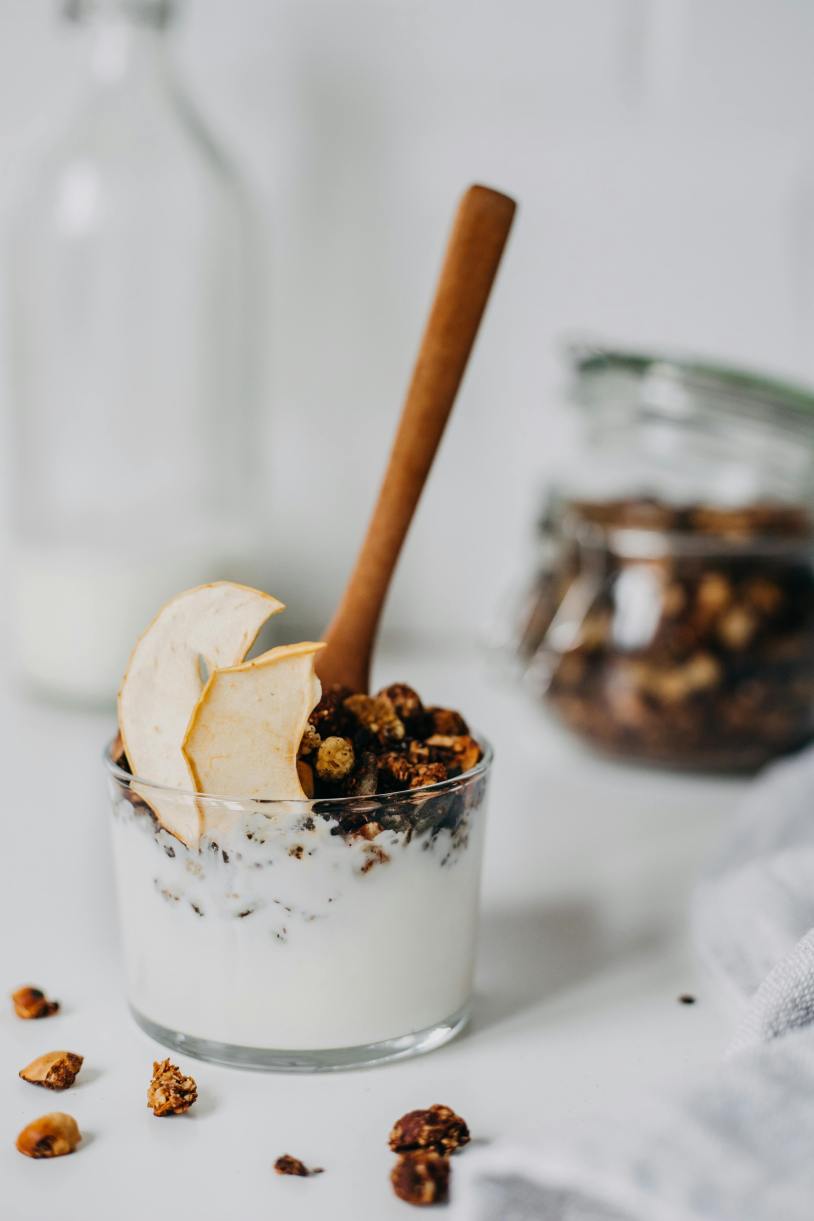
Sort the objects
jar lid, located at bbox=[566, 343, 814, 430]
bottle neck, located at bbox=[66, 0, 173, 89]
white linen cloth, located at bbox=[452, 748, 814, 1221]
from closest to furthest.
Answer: white linen cloth, located at bbox=[452, 748, 814, 1221] < jar lid, located at bbox=[566, 343, 814, 430] < bottle neck, located at bbox=[66, 0, 173, 89]

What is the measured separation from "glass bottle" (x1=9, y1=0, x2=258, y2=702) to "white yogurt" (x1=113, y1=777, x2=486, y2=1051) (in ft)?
1.64

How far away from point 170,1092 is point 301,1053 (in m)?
0.05

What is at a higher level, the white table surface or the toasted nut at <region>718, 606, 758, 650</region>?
the toasted nut at <region>718, 606, 758, 650</region>

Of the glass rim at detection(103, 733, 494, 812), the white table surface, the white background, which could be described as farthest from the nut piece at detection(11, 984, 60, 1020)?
the white background

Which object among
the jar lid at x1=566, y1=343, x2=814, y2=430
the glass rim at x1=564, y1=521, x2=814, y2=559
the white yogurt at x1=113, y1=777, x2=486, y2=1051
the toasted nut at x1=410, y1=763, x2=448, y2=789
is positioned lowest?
the white yogurt at x1=113, y1=777, x2=486, y2=1051

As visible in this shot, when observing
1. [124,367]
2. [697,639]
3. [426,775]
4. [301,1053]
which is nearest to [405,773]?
[426,775]

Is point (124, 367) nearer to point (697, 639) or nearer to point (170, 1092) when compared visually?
point (697, 639)

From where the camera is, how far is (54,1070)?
48 centimetres

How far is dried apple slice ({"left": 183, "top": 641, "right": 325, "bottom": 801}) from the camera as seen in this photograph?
1.53ft

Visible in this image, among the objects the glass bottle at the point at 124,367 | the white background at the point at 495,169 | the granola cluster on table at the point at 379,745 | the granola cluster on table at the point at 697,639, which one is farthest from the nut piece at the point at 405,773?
the white background at the point at 495,169

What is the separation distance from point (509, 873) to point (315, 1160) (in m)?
0.30

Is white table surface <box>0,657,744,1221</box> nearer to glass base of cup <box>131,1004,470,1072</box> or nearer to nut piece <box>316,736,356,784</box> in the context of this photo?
glass base of cup <box>131,1004,470,1072</box>

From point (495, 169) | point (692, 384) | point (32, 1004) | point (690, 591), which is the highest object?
point (495, 169)

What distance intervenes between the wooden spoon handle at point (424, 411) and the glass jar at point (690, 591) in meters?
0.28
